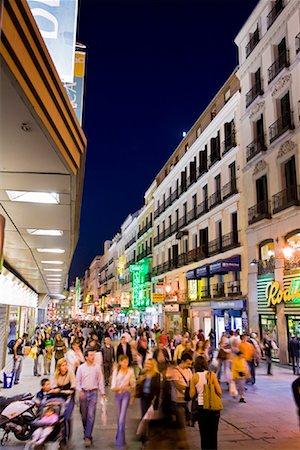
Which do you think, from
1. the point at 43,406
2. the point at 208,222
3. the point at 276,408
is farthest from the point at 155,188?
the point at 43,406

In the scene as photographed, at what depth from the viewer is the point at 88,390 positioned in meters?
8.30

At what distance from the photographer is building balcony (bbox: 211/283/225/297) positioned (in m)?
29.2

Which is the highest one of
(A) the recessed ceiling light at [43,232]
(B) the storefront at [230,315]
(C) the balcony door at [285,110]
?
(C) the balcony door at [285,110]

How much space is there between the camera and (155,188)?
53.6 meters

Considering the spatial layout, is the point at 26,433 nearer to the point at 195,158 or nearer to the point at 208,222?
the point at 208,222

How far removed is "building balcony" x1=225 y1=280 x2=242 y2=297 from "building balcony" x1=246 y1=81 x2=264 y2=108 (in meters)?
11.3

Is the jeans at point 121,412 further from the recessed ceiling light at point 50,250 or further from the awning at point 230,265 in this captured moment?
the awning at point 230,265

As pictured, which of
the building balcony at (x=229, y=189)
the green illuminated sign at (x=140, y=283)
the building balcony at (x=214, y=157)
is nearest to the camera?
the building balcony at (x=229, y=189)

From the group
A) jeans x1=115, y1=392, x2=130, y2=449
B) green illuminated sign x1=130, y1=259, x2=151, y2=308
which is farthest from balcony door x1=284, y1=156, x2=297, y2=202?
green illuminated sign x1=130, y1=259, x2=151, y2=308

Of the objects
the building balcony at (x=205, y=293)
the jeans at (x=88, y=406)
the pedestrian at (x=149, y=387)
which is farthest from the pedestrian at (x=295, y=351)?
the building balcony at (x=205, y=293)

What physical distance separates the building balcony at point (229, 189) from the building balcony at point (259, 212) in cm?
341

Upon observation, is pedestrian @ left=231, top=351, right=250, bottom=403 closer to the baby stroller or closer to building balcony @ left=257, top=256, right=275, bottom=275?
the baby stroller

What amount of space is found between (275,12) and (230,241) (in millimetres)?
14110

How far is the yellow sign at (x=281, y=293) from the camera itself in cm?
1986
